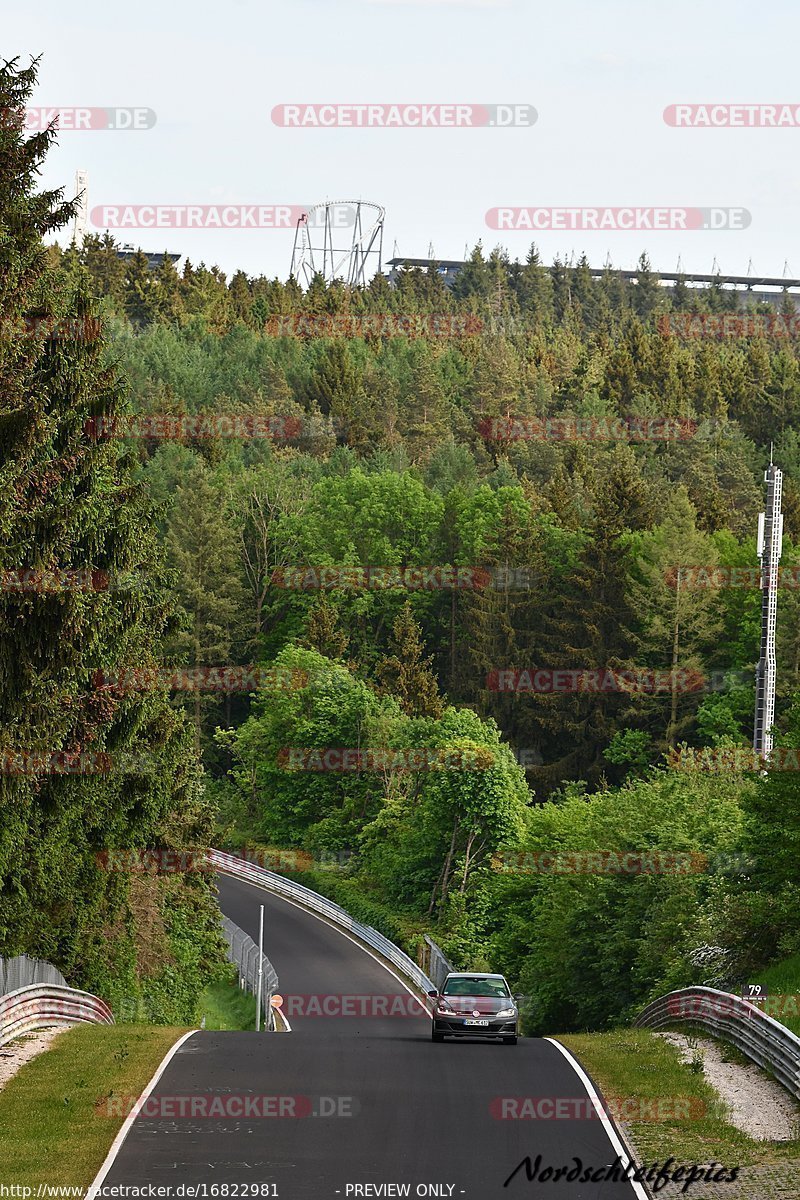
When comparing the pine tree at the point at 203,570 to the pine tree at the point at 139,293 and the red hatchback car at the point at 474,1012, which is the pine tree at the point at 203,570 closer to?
the pine tree at the point at 139,293

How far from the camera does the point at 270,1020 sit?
49.1 metres

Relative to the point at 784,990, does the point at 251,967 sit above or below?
below

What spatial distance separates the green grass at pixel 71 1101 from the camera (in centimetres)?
1688

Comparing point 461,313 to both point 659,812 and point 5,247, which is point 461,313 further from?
point 5,247

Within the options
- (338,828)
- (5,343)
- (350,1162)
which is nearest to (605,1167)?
(350,1162)

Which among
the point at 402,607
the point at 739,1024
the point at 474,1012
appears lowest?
the point at 474,1012

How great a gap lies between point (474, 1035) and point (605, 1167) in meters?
11.1

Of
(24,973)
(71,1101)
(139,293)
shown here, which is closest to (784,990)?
(71,1101)

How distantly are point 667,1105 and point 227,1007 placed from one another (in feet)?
120

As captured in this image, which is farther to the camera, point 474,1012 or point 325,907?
point 325,907

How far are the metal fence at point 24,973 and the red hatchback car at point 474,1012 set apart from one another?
7.02 meters

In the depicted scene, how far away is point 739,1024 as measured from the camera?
24609mm

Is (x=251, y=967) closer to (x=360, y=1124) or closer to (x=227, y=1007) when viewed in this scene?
(x=227, y=1007)

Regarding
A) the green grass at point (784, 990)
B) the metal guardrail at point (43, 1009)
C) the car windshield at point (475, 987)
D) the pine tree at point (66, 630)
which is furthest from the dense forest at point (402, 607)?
the car windshield at point (475, 987)
